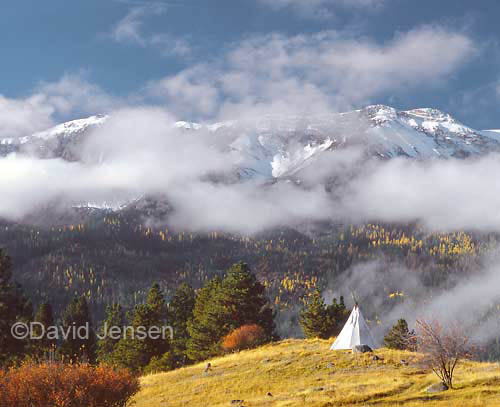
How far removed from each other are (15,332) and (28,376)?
119ft

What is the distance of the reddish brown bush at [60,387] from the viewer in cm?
2548

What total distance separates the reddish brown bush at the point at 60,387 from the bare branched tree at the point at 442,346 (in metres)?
20.1

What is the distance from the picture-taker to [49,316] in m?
74.1

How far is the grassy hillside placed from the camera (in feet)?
103

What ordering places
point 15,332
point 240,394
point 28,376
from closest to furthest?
point 28,376 → point 240,394 → point 15,332

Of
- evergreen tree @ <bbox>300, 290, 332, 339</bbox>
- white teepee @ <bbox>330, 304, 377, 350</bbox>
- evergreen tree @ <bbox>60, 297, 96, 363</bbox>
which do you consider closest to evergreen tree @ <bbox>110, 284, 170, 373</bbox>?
evergreen tree @ <bbox>60, 297, 96, 363</bbox>

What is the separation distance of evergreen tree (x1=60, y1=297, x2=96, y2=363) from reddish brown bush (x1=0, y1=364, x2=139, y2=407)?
168 feet

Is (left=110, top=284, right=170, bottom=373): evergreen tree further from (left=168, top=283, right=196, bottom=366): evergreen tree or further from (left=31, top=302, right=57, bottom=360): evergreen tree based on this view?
(left=31, top=302, right=57, bottom=360): evergreen tree

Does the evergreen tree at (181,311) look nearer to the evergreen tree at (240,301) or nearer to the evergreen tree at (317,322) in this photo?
the evergreen tree at (240,301)

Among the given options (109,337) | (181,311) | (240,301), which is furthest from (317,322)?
(109,337)

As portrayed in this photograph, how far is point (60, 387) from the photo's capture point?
25891 millimetres

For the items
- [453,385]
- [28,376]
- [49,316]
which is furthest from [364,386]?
[49,316]

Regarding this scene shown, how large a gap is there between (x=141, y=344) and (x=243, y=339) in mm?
15814

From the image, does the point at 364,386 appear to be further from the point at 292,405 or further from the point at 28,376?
the point at 28,376
